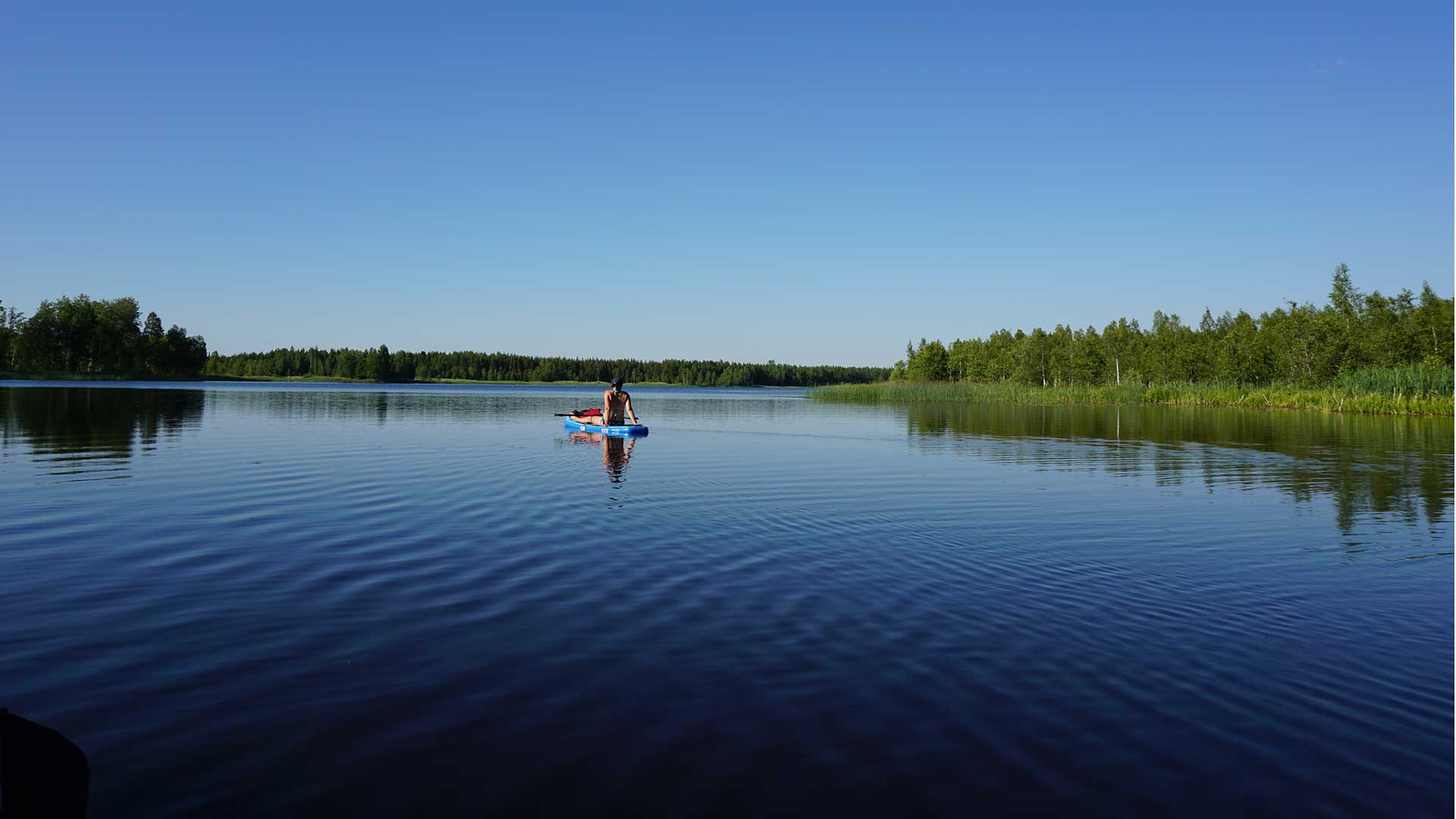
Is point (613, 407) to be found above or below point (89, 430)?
above

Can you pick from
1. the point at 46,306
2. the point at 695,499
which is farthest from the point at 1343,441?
the point at 46,306

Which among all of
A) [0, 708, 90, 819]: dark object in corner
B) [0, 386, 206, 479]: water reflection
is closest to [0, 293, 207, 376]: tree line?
[0, 386, 206, 479]: water reflection

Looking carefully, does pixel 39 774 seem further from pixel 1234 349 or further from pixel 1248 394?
pixel 1234 349

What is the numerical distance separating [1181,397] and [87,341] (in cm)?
16151

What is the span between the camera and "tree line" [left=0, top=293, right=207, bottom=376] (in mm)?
138875

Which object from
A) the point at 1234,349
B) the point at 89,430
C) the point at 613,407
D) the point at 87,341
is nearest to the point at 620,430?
the point at 613,407

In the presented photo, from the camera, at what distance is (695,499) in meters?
18.4

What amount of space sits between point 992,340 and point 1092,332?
1021 inches

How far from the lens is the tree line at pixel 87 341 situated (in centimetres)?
13888

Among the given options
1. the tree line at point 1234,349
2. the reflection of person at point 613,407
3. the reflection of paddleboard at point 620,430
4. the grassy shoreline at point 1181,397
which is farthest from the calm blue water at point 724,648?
the tree line at point 1234,349

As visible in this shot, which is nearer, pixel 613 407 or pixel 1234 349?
pixel 613 407

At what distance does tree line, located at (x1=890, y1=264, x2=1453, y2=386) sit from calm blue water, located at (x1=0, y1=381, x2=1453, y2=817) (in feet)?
236

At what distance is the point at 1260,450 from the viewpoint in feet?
106

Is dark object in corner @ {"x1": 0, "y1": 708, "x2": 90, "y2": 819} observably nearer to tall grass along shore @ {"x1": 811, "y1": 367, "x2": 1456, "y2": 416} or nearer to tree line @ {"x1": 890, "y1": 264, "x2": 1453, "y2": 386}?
tall grass along shore @ {"x1": 811, "y1": 367, "x2": 1456, "y2": 416}
